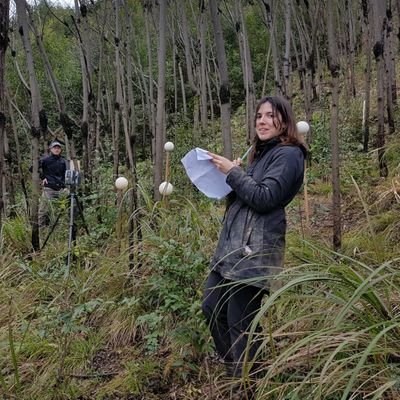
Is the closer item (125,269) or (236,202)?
(236,202)

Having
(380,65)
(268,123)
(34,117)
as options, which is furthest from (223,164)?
(380,65)

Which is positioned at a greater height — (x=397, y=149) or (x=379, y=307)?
(x=397, y=149)

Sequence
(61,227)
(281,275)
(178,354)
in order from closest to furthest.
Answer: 1. (281,275)
2. (178,354)
3. (61,227)

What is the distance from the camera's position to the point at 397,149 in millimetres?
6051

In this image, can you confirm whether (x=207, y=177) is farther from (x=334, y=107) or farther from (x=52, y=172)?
(x=52, y=172)

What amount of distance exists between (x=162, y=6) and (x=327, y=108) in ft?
25.1

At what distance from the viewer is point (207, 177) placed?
2338 mm

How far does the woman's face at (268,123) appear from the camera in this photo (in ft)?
7.16

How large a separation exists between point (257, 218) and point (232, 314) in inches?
18.2

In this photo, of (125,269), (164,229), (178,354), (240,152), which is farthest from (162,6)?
(240,152)

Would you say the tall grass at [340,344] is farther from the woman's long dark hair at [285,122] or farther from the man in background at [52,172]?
the man in background at [52,172]

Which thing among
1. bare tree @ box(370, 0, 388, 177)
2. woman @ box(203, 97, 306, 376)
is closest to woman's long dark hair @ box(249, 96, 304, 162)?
woman @ box(203, 97, 306, 376)

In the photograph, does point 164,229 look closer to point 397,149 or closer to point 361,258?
point 361,258

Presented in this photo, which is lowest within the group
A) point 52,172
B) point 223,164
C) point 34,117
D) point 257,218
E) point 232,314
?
point 232,314
